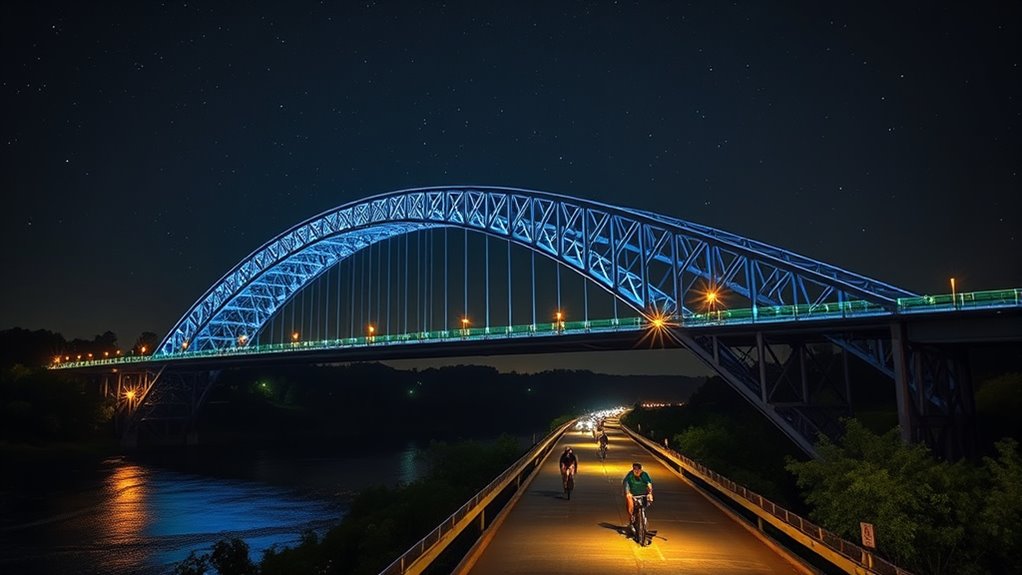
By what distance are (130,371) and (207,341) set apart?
10.7 m

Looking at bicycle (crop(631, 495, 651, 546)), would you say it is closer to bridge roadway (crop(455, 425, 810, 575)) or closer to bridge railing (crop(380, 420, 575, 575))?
bridge roadway (crop(455, 425, 810, 575))

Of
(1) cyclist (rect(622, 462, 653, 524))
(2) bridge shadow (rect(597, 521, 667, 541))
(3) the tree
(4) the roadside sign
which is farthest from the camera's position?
(3) the tree

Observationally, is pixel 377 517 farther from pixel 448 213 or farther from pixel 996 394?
pixel 448 213

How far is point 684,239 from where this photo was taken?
49.3 metres

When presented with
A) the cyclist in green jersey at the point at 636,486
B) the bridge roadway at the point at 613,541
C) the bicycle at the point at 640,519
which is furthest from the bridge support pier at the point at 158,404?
the bicycle at the point at 640,519

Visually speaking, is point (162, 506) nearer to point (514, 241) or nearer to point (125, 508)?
point (125, 508)

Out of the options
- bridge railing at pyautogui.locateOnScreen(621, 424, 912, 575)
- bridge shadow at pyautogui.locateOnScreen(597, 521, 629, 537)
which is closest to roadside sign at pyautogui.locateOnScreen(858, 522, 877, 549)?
bridge railing at pyautogui.locateOnScreen(621, 424, 912, 575)

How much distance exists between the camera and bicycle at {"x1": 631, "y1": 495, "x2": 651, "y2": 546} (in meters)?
12.6

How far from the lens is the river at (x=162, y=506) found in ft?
90.1

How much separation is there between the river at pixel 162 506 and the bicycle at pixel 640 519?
17030mm

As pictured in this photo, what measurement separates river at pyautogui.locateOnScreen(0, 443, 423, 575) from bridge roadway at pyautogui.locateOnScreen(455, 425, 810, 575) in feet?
44.8

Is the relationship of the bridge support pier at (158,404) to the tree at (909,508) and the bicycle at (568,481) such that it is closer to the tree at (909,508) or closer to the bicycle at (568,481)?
the bicycle at (568,481)

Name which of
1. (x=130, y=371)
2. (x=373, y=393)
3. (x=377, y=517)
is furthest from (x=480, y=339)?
(x=373, y=393)

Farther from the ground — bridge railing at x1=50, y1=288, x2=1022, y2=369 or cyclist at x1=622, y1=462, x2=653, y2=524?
bridge railing at x1=50, y1=288, x2=1022, y2=369
